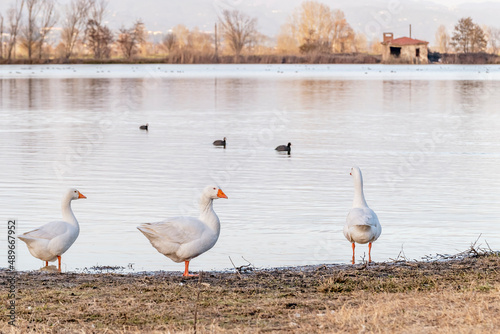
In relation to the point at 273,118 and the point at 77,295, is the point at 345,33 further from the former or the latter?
the point at 77,295

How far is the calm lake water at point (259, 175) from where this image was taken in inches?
483

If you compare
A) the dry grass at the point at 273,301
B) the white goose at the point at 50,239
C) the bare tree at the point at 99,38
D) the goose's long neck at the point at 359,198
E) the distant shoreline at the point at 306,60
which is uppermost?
the bare tree at the point at 99,38

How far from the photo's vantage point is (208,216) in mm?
9469

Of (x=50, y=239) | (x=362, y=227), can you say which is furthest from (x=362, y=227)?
(x=50, y=239)

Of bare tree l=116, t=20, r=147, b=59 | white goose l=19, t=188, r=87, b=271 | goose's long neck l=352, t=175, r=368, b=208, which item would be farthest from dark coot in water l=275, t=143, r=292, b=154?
bare tree l=116, t=20, r=147, b=59

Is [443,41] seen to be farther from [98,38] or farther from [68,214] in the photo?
[68,214]

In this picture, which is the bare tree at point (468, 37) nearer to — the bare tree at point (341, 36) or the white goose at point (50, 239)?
the bare tree at point (341, 36)

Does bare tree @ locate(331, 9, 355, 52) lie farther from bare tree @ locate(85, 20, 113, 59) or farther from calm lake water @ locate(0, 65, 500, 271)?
calm lake water @ locate(0, 65, 500, 271)

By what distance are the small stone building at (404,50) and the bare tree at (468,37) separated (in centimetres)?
2593

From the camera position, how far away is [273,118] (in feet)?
125

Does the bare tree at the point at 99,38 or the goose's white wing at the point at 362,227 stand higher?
the bare tree at the point at 99,38

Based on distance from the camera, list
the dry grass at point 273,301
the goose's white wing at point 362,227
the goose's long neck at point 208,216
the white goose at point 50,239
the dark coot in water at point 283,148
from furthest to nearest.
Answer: the dark coot in water at point 283,148
the goose's white wing at point 362,227
the white goose at point 50,239
the goose's long neck at point 208,216
the dry grass at point 273,301

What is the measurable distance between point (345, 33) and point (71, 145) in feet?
474

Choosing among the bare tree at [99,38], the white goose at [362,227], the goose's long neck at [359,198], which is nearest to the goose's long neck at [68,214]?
the white goose at [362,227]
